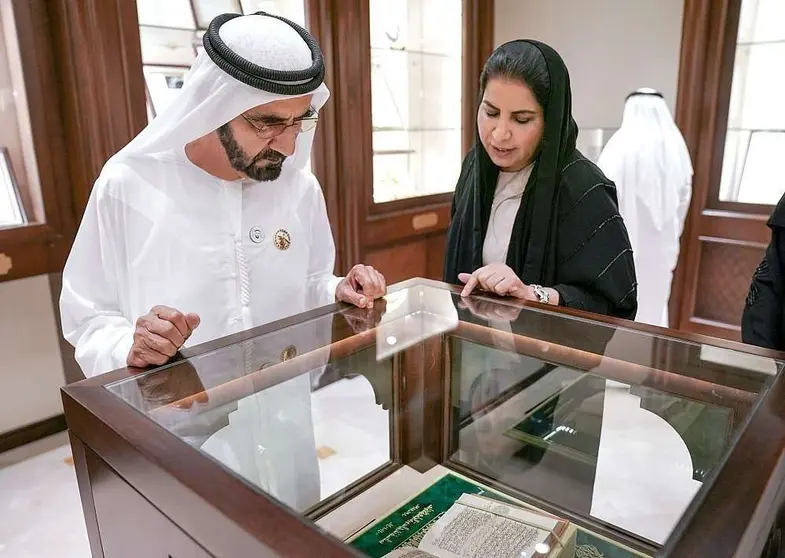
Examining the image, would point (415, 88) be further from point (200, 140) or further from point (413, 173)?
point (200, 140)

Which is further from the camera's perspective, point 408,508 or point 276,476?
point 408,508

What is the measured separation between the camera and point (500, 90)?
1.44m

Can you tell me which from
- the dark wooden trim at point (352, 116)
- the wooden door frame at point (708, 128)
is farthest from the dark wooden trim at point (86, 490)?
the wooden door frame at point (708, 128)

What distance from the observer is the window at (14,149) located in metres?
2.29

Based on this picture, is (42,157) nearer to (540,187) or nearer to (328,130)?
(328,130)

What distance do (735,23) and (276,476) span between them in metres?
3.46

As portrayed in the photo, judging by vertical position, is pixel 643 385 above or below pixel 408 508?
above

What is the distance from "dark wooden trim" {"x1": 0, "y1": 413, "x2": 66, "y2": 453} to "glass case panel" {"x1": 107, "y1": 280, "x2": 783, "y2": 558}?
2.05 metres

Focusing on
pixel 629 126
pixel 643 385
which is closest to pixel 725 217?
pixel 629 126

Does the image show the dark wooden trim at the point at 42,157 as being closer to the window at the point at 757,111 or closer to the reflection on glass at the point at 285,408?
the reflection on glass at the point at 285,408

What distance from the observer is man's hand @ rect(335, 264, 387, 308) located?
1.27 m

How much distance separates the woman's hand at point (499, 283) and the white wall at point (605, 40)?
2683 mm

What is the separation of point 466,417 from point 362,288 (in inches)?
13.9

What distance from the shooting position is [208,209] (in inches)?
53.6
